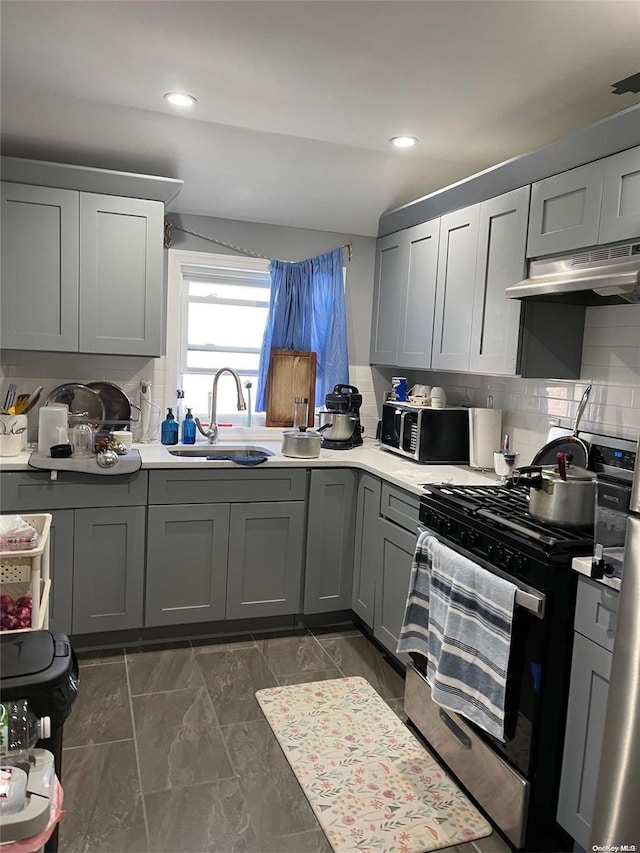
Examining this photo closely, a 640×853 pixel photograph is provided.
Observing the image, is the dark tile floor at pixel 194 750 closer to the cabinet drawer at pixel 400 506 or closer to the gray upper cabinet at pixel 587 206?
the cabinet drawer at pixel 400 506

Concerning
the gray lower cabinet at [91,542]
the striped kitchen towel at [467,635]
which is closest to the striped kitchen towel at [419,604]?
the striped kitchen towel at [467,635]

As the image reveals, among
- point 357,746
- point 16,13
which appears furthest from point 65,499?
point 16,13

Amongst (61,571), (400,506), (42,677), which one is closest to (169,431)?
(61,571)

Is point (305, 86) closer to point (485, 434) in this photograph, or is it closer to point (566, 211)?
point (566, 211)

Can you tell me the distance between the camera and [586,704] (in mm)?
1895

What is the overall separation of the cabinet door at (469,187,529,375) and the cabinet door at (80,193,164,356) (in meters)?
1.60

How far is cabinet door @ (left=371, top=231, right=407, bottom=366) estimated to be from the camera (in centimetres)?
377

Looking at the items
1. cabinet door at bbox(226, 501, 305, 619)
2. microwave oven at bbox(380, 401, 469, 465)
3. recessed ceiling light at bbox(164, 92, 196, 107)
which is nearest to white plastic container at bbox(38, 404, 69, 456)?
cabinet door at bbox(226, 501, 305, 619)

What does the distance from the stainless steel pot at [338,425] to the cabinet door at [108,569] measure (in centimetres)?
117

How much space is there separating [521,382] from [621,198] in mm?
1122

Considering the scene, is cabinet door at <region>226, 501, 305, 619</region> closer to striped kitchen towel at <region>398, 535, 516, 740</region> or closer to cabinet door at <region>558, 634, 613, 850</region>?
striped kitchen towel at <region>398, 535, 516, 740</region>

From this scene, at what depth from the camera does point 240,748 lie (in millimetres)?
2492

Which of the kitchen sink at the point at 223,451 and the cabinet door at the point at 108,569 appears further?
the kitchen sink at the point at 223,451

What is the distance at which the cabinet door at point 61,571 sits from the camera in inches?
119
